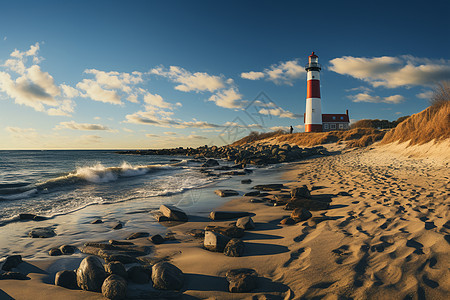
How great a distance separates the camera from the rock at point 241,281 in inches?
95.9

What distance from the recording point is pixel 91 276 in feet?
8.54

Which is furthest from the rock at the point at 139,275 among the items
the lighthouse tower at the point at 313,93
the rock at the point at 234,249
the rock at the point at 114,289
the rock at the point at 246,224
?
the lighthouse tower at the point at 313,93

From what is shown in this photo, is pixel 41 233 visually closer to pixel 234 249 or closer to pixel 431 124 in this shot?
pixel 234 249

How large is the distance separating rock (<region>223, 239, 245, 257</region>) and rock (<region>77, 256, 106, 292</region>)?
152 centimetres

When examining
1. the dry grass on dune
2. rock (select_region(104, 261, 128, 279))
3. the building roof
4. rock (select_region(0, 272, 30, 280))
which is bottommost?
rock (select_region(0, 272, 30, 280))

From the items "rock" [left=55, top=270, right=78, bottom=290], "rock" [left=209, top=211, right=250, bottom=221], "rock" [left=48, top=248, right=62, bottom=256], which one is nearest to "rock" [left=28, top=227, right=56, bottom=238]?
"rock" [left=48, top=248, right=62, bottom=256]

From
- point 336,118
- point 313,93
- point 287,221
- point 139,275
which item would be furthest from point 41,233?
point 336,118

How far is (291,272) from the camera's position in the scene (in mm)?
2732

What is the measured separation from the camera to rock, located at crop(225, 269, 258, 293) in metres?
2.44

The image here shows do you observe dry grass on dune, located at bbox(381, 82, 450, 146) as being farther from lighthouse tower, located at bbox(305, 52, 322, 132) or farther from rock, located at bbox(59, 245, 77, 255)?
lighthouse tower, located at bbox(305, 52, 322, 132)

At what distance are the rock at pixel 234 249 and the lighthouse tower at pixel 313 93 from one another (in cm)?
3651

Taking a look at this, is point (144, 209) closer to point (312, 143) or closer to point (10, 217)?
point (10, 217)

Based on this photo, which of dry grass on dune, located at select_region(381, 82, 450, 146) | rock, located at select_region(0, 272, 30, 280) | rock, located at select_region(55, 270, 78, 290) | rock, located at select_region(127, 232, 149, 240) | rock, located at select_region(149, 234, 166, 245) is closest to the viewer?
rock, located at select_region(55, 270, 78, 290)

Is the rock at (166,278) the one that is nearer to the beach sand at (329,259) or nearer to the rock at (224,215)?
the beach sand at (329,259)
